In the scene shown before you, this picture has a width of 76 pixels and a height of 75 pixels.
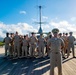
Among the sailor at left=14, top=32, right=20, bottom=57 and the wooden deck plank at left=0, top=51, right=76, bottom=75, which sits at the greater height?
the sailor at left=14, top=32, right=20, bottom=57

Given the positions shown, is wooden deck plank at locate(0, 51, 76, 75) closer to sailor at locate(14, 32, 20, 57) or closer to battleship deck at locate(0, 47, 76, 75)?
battleship deck at locate(0, 47, 76, 75)

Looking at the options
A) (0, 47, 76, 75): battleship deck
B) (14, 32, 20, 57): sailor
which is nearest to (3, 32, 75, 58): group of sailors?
(14, 32, 20, 57): sailor

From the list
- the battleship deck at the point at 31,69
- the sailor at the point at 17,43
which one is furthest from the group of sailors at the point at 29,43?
the battleship deck at the point at 31,69

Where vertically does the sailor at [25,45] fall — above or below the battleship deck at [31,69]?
above

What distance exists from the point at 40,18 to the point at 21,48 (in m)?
40.9

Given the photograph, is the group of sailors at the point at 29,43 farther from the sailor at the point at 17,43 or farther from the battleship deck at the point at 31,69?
the battleship deck at the point at 31,69

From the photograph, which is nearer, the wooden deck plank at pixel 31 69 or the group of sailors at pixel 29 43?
the wooden deck plank at pixel 31 69

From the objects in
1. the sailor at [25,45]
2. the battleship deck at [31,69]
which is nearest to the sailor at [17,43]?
the sailor at [25,45]

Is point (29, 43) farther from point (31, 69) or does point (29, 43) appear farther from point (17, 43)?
point (31, 69)

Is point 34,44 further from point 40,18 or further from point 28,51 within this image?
point 40,18

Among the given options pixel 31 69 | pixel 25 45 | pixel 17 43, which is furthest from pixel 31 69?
pixel 17 43

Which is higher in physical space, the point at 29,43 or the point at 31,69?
the point at 29,43

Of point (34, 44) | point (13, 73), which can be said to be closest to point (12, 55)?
point (34, 44)

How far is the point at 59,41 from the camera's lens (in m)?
6.79
